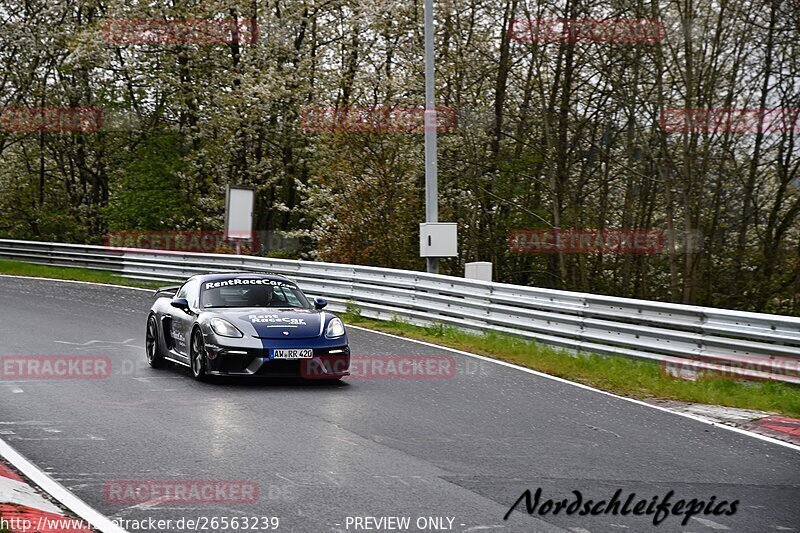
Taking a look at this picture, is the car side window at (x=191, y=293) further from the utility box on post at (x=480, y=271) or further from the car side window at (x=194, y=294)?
the utility box on post at (x=480, y=271)

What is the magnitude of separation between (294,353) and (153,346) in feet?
9.18

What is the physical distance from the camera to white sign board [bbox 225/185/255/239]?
23797 millimetres

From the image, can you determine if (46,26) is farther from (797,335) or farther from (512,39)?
(797,335)

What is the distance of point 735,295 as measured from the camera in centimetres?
2416

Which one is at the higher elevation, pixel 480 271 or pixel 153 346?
pixel 480 271

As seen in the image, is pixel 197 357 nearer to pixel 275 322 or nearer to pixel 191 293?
pixel 275 322

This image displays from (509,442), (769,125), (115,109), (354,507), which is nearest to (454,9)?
(769,125)

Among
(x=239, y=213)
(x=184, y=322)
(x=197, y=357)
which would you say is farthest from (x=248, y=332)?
(x=239, y=213)

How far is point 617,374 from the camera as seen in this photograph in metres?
13.3

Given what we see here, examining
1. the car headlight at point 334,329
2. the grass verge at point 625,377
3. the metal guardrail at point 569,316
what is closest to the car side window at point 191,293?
the car headlight at point 334,329

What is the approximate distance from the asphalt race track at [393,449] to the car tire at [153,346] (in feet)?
0.80

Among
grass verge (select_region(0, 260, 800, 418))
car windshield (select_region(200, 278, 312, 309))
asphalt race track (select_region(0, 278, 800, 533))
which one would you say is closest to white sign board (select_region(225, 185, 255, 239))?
grass verge (select_region(0, 260, 800, 418))

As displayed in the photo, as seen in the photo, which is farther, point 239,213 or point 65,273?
point 65,273

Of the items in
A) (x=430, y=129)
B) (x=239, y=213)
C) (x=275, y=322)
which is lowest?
(x=275, y=322)
